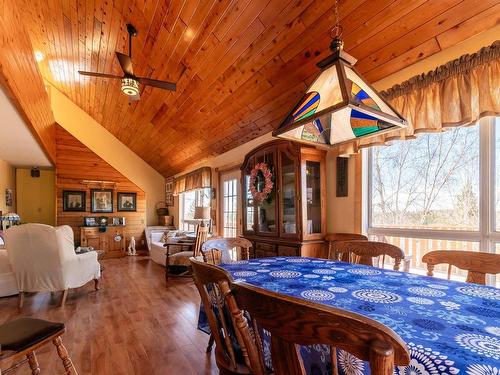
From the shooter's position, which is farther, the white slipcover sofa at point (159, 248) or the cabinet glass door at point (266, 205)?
the white slipcover sofa at point (159, 248)

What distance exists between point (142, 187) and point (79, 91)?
10.1ft

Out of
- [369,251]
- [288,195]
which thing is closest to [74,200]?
[288,195]

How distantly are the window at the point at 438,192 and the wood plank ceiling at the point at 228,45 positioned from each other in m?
0.74

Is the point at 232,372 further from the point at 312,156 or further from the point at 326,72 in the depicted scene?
the point at 312,156

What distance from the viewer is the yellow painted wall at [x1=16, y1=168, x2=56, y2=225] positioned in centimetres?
695

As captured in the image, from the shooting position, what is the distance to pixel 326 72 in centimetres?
144

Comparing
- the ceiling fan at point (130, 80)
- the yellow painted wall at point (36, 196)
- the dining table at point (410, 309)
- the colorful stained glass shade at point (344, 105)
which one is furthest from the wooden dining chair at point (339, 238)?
the yellow painted wall at point (36, 196)

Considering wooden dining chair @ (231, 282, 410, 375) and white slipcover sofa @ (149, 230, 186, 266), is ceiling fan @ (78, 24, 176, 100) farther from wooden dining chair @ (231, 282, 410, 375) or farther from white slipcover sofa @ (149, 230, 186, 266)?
white slipcover sofa @ (149, 230, 186, 266)

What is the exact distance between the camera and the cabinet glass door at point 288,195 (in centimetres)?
305

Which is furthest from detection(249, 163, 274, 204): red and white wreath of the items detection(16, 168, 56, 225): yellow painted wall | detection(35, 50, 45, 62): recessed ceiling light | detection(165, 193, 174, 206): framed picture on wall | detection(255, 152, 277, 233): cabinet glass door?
detection(16, 168, 56, 225): yellow painted wall

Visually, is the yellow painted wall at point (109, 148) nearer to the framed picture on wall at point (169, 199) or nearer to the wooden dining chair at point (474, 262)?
the framed picture on wall at point (169, 199)

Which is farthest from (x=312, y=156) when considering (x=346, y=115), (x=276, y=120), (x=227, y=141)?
(x=227, y=141)

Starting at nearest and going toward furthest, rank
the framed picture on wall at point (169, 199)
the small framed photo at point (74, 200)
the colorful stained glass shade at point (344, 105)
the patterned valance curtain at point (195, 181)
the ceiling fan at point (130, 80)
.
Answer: the colorful stained glass shade at point (344, 105) < the ceiling fan at point (130, 80) < the patterned valance curtain at point (195, 181) < the small framed photo at point (74, 200) < the framed picture on wall at point (169, 199)

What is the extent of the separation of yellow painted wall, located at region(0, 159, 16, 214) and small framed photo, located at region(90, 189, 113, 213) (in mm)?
1682
